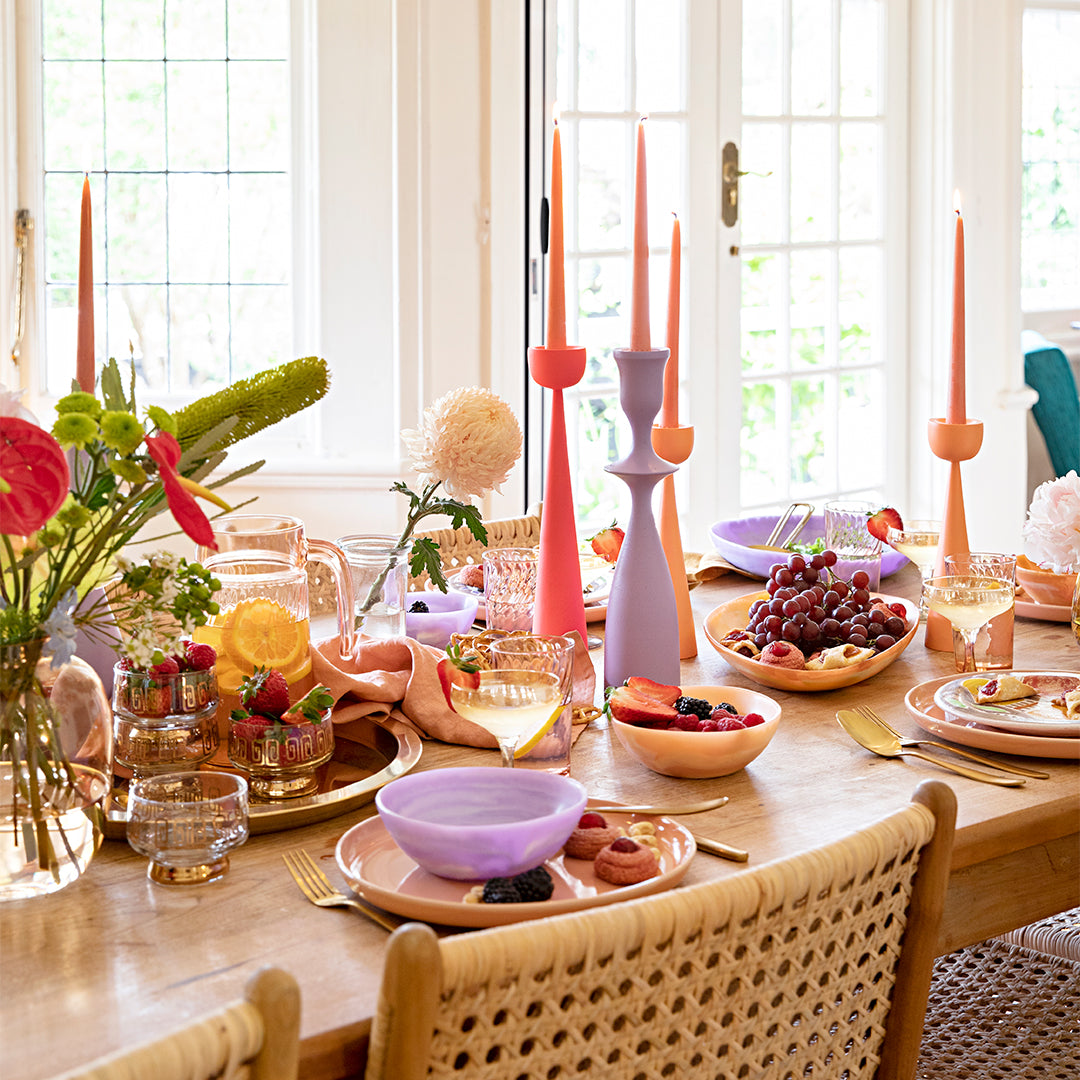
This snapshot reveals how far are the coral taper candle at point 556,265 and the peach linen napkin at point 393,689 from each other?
341mm

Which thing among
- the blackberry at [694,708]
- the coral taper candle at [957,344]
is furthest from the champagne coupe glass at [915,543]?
the blackberry at [694,708]

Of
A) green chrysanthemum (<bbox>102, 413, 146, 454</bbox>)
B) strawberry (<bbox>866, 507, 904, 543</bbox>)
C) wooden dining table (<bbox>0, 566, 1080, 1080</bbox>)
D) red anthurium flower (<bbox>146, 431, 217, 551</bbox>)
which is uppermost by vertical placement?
green chrysanthemum (<bbox>102, 413, 146, 454</bbox>)

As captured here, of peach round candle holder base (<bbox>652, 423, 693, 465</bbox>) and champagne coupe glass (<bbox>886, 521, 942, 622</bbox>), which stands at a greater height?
peach round candle holder base (<bbox>652, 423, 693, 465</bbox>)

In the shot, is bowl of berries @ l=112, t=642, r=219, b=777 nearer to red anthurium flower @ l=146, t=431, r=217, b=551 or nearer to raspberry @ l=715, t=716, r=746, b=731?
red anthurium flower @ l=146, t=431, r=217, b=551

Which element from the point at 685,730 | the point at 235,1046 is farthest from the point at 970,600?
A: the point at 235,1046

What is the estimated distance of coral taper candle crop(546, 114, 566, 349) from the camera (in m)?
1.28

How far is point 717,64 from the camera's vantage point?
12.4ft

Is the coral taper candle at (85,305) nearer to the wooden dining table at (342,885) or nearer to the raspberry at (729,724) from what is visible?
the wooden dining table at (342,885)

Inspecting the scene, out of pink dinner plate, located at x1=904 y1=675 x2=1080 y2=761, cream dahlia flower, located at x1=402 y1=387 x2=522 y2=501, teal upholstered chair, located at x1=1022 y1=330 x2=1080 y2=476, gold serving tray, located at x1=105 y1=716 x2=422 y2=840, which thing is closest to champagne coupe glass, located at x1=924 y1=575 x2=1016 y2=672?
pink dinner plate, located at x1=904 y1=675 x2=1080 y2=761

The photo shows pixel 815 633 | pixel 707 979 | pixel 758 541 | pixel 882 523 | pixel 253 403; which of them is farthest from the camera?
pixel 758 541

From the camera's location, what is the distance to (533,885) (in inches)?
36.5

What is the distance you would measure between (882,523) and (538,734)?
903mm

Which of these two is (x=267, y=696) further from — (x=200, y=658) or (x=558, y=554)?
(x=558, y=554)

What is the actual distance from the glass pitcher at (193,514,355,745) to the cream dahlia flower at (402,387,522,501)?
5.8 inches
